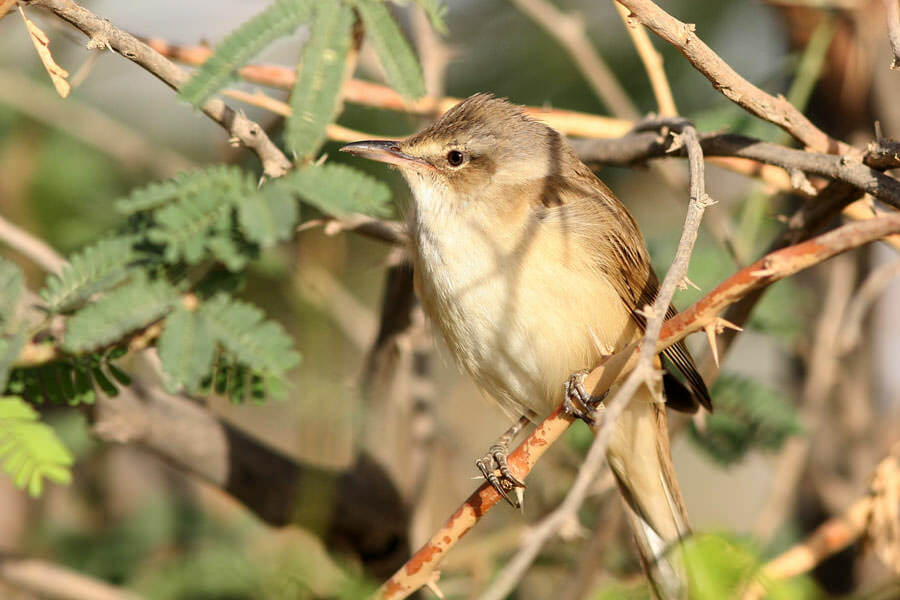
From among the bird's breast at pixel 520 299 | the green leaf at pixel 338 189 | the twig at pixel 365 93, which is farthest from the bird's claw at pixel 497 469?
the twig at pixel 365 93

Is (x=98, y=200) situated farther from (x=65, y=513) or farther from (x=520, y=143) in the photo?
(x=520, y=143)

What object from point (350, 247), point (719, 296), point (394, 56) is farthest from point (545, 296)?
point (350, 247)

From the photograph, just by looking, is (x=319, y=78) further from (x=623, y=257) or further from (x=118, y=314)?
(x=623, y=257)

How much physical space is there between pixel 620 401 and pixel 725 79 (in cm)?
107

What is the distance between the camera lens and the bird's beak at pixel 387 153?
3.00m

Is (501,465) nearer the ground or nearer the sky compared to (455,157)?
nearer the ground

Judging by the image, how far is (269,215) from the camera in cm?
225

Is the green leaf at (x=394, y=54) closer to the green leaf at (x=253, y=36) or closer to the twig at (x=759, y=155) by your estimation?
the green leaf at (x=253, y=36)

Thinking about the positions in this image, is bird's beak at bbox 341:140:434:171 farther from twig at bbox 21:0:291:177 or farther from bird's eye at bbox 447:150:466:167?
twig at bbox 21:0:291:177

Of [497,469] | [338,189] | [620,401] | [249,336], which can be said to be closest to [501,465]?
[497,469]

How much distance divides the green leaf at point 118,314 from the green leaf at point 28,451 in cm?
23

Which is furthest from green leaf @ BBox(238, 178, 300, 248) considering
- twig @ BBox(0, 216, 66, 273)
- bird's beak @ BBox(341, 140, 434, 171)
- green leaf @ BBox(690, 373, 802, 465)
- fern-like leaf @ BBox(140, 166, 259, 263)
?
green leaf @ BBox(690, 373, 802, 465)

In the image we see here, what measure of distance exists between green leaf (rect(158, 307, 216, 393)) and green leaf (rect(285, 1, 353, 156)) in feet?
1.78

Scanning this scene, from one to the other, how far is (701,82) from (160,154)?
255 cm
